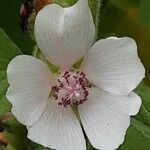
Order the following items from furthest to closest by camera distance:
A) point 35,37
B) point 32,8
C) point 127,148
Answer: point 127,148
point 32,8
point 35,37

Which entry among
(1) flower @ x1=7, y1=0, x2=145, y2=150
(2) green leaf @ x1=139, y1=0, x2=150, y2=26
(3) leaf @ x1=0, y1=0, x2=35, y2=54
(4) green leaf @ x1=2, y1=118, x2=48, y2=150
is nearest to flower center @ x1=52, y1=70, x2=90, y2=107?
(1) flower @ x1=7, y1=0, x2=145, y2=150

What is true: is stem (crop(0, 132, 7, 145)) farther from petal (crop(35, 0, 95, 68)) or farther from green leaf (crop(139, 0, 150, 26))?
green leaf (crop(139, 0, 150, 26))

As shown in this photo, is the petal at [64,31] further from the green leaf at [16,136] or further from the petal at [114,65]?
the green leaf at [16,136]

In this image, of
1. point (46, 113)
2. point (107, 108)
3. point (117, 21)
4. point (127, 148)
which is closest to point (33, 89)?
point (46, 113)

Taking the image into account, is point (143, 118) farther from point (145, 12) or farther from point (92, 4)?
point (145, 12)

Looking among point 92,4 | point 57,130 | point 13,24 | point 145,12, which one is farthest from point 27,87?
point 145,12

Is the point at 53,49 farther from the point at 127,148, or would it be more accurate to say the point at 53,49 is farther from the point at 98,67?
the point at 127,148
